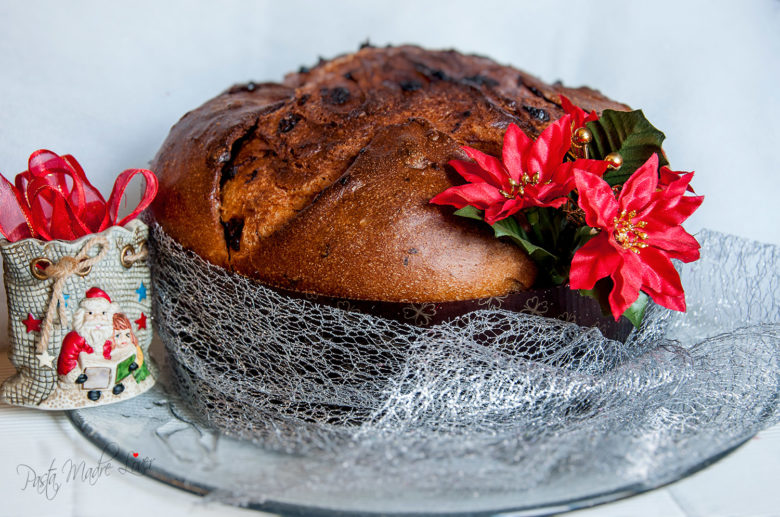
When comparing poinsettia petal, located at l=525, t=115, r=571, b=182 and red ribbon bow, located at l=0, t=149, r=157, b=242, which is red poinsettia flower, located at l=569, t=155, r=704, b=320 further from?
red ribbon bow, located at l=0, t=149, r=157, b=242

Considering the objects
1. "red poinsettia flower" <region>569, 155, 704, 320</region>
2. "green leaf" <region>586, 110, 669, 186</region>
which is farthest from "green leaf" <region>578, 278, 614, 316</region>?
"green leaf" <region>586, 110, 669, 186</region>

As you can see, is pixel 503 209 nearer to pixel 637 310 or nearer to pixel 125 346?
pixel 637 310

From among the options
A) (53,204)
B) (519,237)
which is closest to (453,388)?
(519,237)

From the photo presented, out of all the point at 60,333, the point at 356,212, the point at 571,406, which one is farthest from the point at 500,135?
the point at 60,333

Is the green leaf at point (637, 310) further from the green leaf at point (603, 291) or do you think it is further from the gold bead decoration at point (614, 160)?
the gold bead decoration at point (614, 160)

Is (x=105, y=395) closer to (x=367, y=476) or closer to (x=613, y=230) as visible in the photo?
(x=367, y=476)
